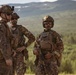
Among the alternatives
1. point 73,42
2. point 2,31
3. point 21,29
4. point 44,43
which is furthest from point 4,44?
point 73,42

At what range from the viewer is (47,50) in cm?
1094

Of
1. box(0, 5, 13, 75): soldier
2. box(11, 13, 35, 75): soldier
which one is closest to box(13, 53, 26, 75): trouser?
box(11, 13, 35, 75): soldier

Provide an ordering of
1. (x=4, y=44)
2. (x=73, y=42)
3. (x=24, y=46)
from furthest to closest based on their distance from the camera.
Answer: (x=73, y=42), (x=24, y=46), (x=4, y=44)

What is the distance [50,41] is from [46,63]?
1.94ft

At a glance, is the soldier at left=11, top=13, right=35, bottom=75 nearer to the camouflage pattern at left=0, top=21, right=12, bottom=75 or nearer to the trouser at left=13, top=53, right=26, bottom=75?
the trouser at left=13, top=53, right=26, bottom=75

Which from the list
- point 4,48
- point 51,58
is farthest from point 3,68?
point 51,58

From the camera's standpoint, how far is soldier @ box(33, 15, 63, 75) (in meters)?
10.9

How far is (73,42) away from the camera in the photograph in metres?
113

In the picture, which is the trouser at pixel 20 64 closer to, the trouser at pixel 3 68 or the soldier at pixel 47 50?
the soldier at pixel 47 50

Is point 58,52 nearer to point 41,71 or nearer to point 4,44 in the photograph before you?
point 41,71

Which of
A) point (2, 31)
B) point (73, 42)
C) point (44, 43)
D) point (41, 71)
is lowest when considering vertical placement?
point (73, 42)

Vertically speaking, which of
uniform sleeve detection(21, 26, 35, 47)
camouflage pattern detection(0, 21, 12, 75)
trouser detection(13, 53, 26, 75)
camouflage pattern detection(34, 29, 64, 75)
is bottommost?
trouser detection(13, 53, 26, 75)

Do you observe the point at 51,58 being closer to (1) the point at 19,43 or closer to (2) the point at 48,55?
(2) the point at 48,55

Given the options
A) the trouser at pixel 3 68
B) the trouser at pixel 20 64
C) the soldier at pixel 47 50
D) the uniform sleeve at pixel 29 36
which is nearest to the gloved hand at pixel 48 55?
the soldier at pixel 47 50
